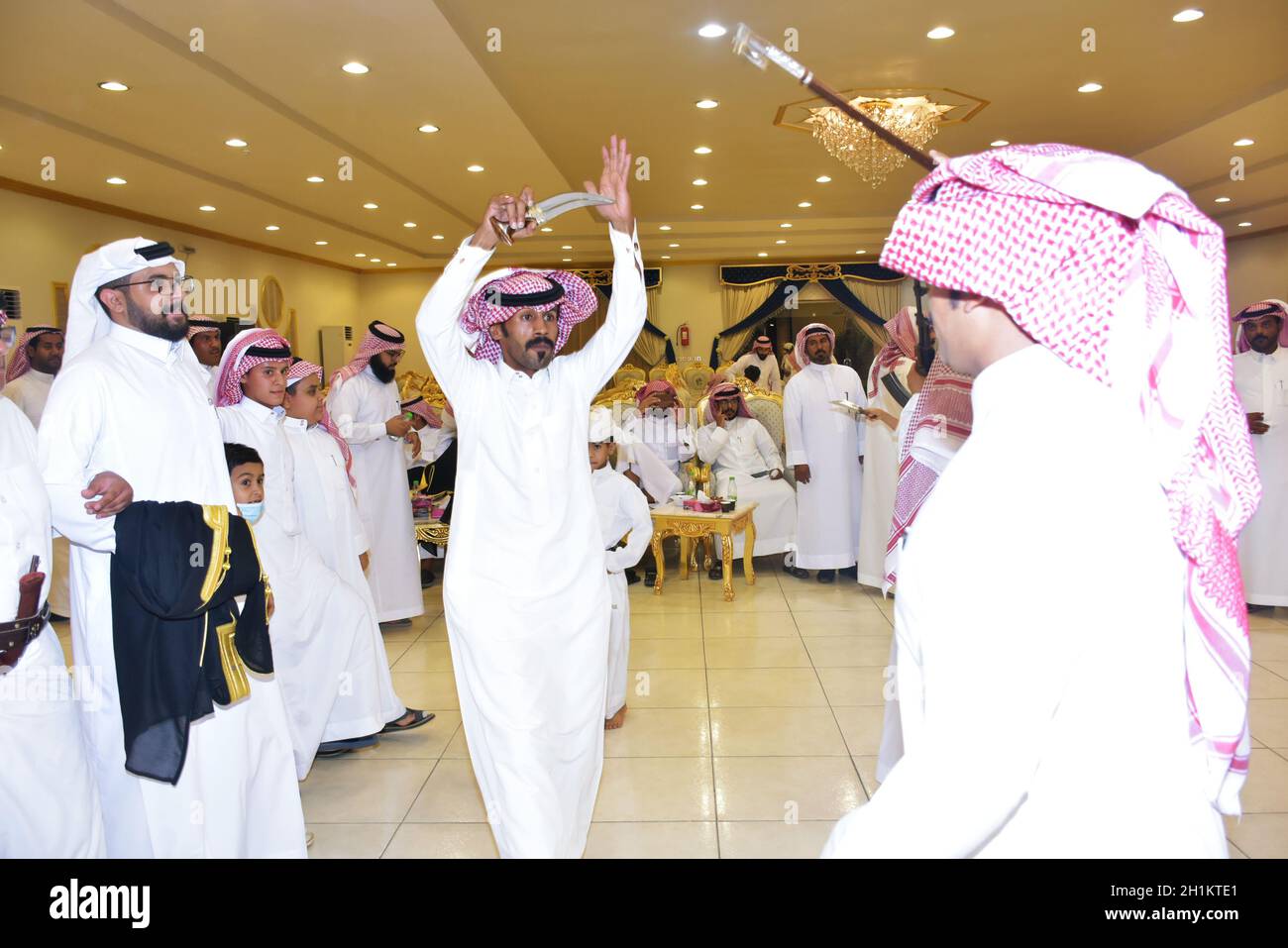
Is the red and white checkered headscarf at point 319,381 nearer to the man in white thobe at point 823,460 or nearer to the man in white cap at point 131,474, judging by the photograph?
the man in white cap at point 131,474

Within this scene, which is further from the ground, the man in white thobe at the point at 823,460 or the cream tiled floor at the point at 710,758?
the man in white thobe at the point at 823,460

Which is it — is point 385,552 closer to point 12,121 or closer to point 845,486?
point 845,486

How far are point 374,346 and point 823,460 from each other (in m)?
3.10

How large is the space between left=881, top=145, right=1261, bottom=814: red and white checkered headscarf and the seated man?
5.88m

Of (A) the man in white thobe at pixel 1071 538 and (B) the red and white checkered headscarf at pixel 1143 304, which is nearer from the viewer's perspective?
(A) the man in white thobe at pixel 1071 538

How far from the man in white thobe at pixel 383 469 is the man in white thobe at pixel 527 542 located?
288 cm

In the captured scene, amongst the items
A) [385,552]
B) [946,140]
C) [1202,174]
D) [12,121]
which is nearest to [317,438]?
[385,552]

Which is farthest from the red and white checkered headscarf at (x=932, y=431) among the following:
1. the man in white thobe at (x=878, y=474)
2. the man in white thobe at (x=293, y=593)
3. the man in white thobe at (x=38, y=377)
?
the man in white thobe at (x=38, y=377)

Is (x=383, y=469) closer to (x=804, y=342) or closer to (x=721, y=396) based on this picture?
(x=721, y=396)

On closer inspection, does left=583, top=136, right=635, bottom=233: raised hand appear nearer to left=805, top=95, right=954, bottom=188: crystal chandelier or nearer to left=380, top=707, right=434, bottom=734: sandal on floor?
left=380, top=707, right=434, bottom=734: sandal on floor

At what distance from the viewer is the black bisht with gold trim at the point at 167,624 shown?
215 cm

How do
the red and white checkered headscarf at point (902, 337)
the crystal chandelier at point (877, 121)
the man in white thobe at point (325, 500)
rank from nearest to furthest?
the man in white thobe at point (325, 500)
the red and white checkered headscarf at point (902, 337)
the crystal chandelier at point (877, 121)

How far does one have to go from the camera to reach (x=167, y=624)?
7.22 feet

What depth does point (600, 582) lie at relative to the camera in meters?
2.77
